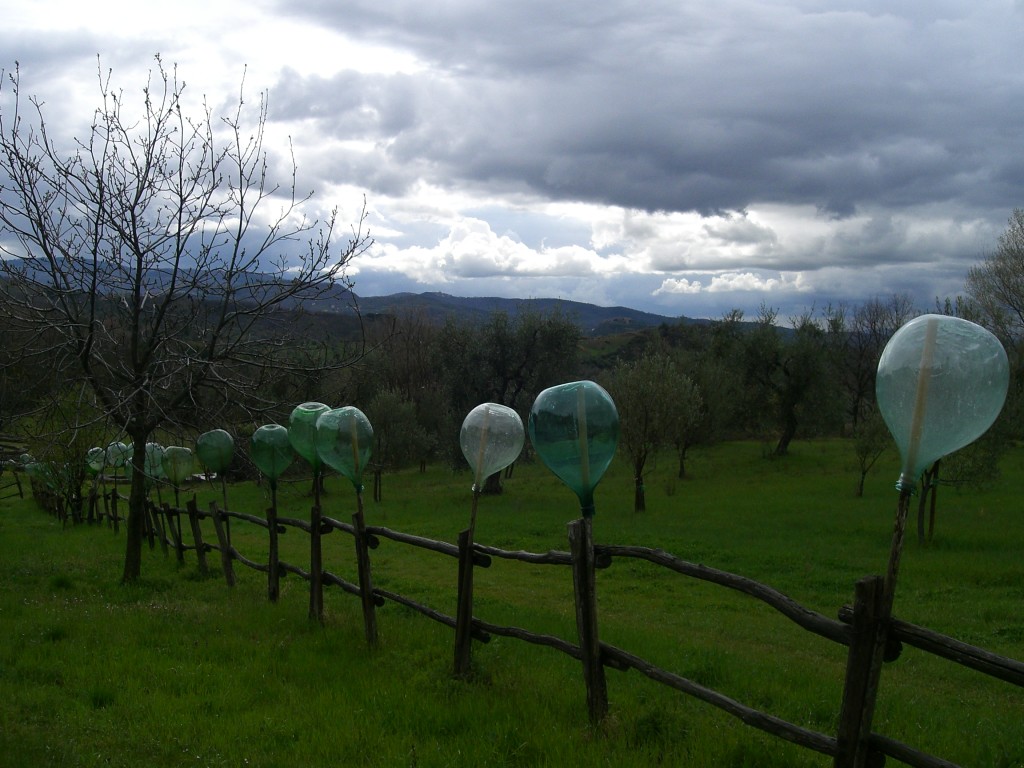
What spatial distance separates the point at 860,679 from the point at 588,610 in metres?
1.96

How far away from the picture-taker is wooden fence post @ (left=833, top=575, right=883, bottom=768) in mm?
Answer: 3744

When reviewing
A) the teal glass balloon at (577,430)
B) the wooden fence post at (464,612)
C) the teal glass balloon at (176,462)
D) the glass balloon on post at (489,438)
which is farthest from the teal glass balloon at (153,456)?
the teal glass balloon at (577,430)

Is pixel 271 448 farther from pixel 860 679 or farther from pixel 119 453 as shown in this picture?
pixel 860 679

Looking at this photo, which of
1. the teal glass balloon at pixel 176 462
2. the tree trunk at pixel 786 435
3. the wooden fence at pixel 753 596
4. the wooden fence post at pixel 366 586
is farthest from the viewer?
the tree trunk at pixel 786 435

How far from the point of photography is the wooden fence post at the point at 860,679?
3744mm

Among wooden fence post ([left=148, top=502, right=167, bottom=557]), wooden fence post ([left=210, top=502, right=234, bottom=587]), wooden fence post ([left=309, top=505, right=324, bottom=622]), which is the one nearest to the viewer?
wooden fence post ([left=309, top=505, right=324, bottom=622])

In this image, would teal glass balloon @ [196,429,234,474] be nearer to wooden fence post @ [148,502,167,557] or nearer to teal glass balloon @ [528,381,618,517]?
wooden fence post @ [148,502,167,557]

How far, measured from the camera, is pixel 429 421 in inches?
1569

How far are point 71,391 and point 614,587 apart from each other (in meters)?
9.60

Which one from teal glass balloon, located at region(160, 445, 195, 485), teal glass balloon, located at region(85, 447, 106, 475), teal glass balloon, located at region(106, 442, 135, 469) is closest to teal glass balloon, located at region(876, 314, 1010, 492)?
teal glass balloon, located at region(85, 447, 106, 475)

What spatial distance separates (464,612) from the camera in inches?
253

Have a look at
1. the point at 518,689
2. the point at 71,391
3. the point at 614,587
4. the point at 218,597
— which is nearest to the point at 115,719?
the point at 518,689

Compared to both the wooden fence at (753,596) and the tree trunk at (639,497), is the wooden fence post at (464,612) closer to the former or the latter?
the wooden fence at (753,596)

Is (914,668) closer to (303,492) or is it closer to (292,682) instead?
(292,682)
